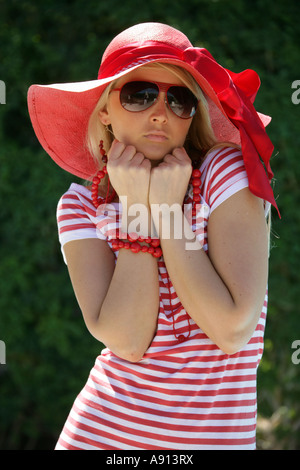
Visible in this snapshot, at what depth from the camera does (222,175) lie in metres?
2.02

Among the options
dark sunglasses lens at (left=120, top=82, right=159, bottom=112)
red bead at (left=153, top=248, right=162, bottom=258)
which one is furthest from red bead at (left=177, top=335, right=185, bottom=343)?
dark sunglasses lens at (left=120, top=82, right=159, bottom=112)

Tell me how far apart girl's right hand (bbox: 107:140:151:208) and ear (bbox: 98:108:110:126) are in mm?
224

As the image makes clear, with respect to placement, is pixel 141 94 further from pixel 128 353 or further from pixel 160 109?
pixel 128 353

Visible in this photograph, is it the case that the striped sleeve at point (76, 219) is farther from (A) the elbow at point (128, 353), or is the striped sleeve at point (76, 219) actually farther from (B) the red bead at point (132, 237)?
(A) the elbow at point (128, 353)

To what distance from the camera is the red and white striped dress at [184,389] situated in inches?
78.6

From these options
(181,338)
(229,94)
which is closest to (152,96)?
(229,94)

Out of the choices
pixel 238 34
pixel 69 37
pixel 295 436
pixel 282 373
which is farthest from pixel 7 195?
pixel 295 436

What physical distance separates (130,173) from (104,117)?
1.16 feet

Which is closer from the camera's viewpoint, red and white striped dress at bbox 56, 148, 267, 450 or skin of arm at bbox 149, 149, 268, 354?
skin of arm at bbox 149, 149, 268, 354

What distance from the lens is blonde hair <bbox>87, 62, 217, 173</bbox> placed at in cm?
214

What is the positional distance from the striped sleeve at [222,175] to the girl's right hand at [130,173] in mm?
193

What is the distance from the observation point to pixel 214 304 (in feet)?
6.18

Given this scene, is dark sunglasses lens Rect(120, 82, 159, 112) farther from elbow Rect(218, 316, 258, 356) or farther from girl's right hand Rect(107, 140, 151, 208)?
elbow Rect(218, 316, 258, 356)

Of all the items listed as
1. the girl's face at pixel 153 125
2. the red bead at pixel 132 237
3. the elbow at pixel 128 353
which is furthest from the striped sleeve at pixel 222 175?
the elbow at pixel 128 353
